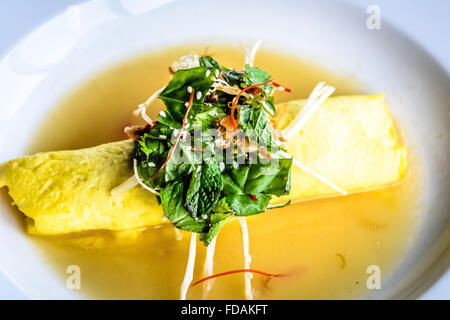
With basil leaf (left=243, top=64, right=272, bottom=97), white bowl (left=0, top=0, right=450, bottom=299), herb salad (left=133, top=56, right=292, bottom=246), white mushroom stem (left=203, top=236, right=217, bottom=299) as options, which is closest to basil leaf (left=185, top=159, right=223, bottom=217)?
herb salad (left=133, top=56, right=292, bottom=246)

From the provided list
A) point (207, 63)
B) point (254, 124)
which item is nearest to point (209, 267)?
point (254, 124)

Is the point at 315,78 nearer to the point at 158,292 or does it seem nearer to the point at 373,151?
the point at 373,151

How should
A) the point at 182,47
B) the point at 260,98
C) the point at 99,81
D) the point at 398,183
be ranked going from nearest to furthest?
1. the point at 260,98
2. the point at 398,183
3. the point at 99,81
4. the point at 182,47

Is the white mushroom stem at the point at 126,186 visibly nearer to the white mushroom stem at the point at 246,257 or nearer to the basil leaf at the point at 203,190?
the basil leaf at the point at 203,190

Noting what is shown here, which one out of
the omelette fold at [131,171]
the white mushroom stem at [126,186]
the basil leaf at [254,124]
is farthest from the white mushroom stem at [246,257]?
the white mushroom stem at [126,186]

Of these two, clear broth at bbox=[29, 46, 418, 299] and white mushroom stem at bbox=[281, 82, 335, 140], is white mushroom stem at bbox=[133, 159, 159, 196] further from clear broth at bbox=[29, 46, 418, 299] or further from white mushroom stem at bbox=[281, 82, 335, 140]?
white mushroom stem at bbox=[281, 82, 335, 140]

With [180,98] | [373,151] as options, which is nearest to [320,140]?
[373,151]

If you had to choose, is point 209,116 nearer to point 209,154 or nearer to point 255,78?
point 209,154

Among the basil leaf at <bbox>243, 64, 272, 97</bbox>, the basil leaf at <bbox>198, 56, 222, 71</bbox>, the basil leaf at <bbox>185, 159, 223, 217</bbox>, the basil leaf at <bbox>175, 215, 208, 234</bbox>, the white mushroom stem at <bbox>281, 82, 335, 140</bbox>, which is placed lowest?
the basil leaf at <bbox>175, 215, 208, 234</bbox>
